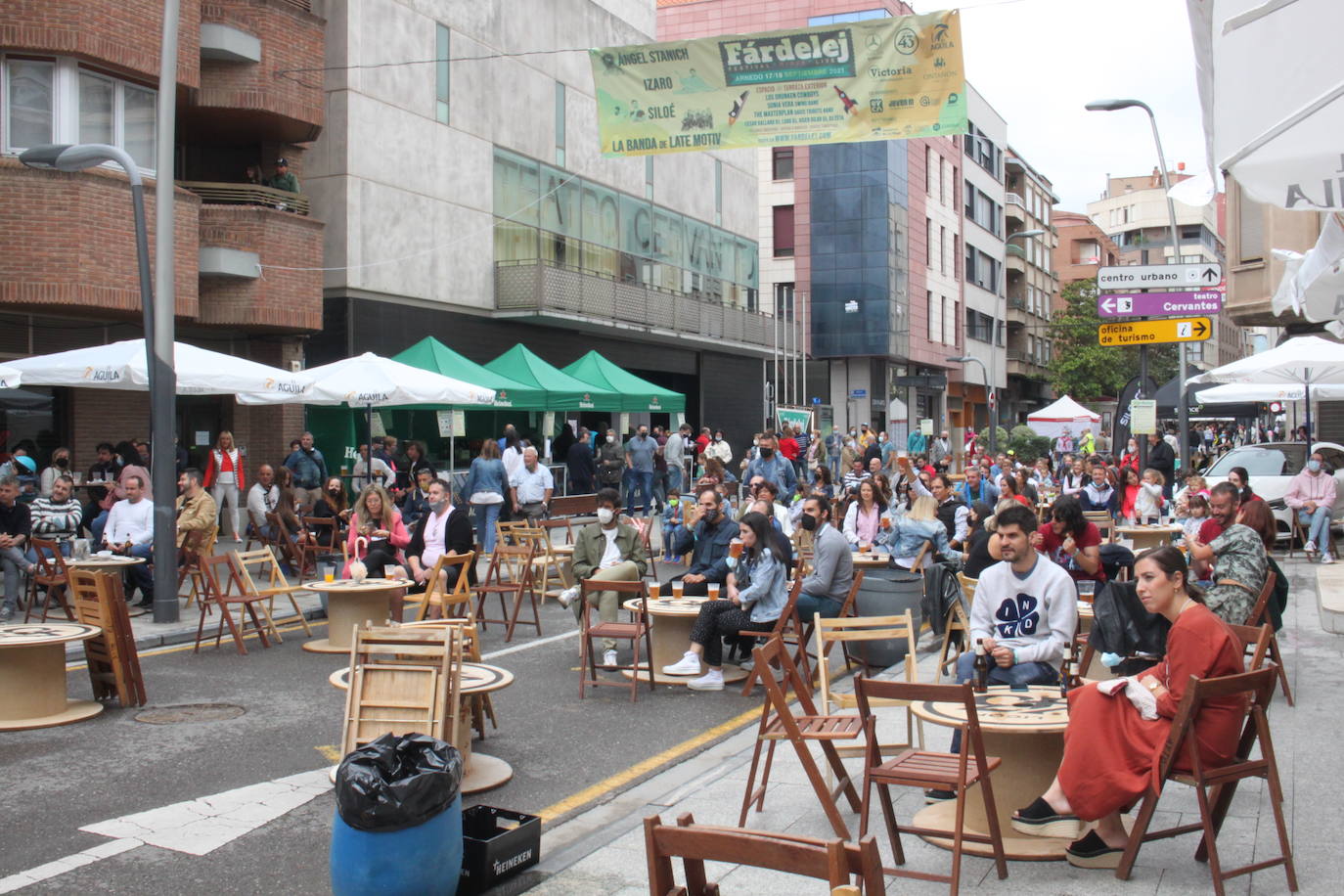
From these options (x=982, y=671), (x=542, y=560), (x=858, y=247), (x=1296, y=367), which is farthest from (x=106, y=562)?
(x=858, y=247)

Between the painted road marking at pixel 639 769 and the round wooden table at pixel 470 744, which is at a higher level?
the round wooden table at pixel 470 744

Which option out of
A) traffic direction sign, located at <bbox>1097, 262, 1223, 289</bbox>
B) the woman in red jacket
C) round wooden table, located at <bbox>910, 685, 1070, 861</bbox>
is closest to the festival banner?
traffic direction sign, located at <bbox>1097, 262, 1223, 289</bbox>

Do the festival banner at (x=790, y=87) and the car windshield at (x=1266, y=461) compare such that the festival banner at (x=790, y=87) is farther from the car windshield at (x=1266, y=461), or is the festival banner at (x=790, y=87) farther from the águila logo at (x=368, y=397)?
the car windshield at (x=1266, y=461)

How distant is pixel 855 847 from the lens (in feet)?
9.18

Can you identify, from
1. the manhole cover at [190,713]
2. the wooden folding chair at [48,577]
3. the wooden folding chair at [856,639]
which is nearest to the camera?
the wooden folding chair at [856,639]

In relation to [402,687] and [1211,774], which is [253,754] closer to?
[402,687]

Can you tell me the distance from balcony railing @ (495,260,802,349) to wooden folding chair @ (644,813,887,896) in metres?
23.8

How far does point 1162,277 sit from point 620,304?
1557 centimetres

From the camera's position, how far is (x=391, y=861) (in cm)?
458

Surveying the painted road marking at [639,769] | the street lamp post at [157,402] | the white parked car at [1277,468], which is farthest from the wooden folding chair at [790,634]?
the white parked car at [1277,468]

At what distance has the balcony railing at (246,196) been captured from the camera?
65.9ft

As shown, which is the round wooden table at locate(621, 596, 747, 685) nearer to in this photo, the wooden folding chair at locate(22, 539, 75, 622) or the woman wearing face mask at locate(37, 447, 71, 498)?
the wooden folding chair at locate(22, 539, 75, 622)

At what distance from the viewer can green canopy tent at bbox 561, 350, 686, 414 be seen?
25.7m

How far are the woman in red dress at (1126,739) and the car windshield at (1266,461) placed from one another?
15.1 m
